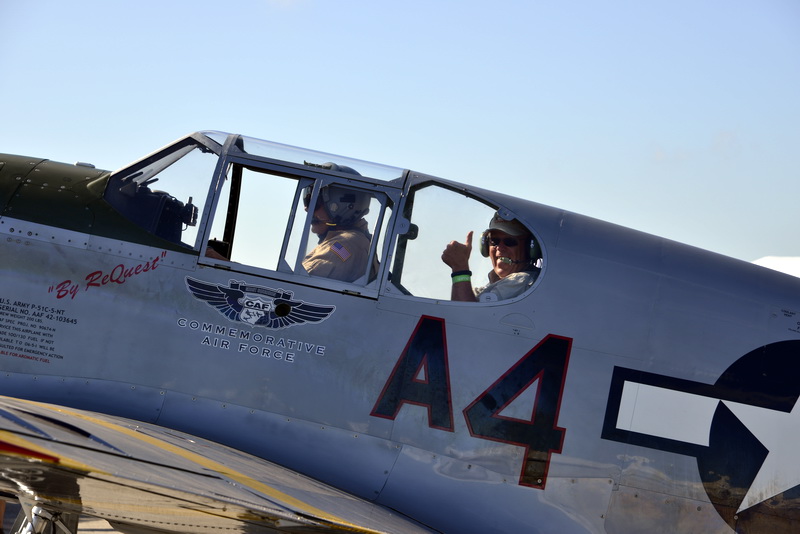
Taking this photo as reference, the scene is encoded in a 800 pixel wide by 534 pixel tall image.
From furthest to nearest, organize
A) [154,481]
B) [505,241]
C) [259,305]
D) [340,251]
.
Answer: [505,241] < [340,251] < [259,305] < [154,481]

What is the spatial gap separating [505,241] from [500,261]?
13cm

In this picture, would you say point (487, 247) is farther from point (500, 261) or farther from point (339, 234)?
point (339, 234)

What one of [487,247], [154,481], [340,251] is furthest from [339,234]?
[154,481]

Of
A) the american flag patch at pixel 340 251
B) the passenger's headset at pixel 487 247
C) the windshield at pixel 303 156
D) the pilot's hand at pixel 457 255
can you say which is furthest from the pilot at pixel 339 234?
the passenger's headset at pixel 487 247

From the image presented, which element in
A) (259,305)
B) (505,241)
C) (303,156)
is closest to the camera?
(259,305)

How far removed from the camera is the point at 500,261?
4.77 m

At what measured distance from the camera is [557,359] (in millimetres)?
4477

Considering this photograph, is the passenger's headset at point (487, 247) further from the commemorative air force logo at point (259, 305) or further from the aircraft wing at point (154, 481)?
the aircraft wing at point (154, 481)

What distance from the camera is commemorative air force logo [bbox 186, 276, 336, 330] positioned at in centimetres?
456

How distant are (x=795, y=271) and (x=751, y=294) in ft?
12.5

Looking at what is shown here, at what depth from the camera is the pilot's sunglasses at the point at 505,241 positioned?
4793 millimetres

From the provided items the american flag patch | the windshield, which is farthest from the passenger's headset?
the american flag patch

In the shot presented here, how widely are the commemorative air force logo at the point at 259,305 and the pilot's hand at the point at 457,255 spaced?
74 centimetres

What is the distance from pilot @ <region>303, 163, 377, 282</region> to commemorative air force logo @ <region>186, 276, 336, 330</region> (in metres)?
0.21
